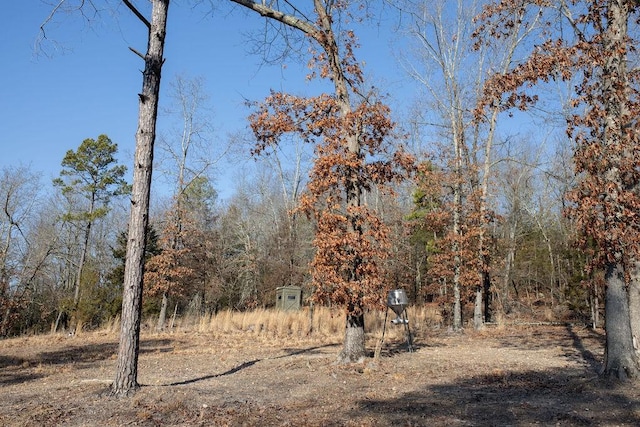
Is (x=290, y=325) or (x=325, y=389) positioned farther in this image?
(x=290, y=325)

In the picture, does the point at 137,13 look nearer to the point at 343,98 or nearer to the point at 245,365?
the point at 343,98

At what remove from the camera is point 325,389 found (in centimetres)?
647

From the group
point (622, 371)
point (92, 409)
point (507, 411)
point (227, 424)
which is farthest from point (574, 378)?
point (92, 409)

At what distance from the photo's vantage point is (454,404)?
215 inches

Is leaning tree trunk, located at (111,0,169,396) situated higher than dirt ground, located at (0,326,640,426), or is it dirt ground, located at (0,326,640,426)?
leaning tree trunk, located at (111,0,169,396)

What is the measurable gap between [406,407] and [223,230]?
26.1 metres

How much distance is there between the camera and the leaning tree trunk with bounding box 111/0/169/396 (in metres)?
6.10

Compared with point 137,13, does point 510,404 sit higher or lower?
lower

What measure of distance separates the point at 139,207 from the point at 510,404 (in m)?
5.07

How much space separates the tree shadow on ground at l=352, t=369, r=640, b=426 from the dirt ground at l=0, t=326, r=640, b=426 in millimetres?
12

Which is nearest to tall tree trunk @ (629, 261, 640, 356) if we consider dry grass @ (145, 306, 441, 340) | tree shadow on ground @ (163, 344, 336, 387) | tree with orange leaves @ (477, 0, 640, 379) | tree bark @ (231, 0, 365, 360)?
tree with orange leaves @ (477, 0, 640, 379)

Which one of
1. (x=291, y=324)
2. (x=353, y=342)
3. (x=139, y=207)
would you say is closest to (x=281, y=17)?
(x=139, y=207)

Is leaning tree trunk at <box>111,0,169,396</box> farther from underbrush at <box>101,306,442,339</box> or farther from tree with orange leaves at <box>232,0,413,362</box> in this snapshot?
underbrush at <box>101,306,442,339</box>

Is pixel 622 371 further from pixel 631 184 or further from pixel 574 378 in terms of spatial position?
pixel 631 184
